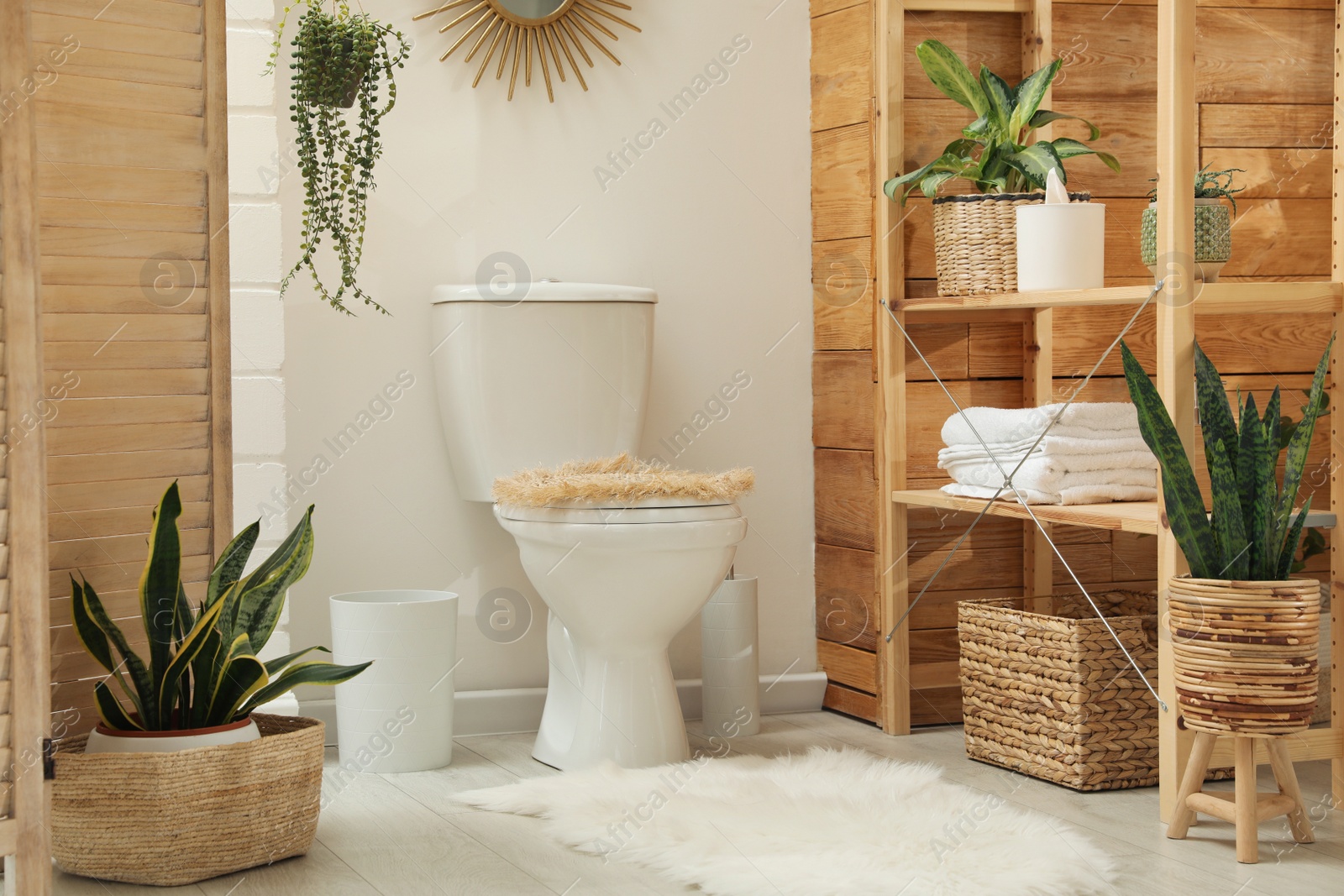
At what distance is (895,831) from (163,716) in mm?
A: 1027

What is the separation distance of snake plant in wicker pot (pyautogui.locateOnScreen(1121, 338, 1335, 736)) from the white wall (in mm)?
1082

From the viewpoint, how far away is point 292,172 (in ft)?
8.21

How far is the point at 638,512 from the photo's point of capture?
7.09ft

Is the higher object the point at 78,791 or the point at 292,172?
the point at 292,172

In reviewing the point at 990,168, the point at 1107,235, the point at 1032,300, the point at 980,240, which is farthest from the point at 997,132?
the point at 1107,235

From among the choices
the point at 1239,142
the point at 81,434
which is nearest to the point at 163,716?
the point at 81,434

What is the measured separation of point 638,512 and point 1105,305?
0.90m

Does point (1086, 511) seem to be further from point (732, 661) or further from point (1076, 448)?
point (732, 661)

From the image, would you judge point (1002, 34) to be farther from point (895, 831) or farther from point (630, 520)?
point (895, 831)

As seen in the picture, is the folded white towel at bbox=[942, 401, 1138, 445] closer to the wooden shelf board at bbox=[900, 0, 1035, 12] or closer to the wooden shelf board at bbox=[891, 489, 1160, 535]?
the wooden shelf board at bbox=[891, 489, 1160, 535]

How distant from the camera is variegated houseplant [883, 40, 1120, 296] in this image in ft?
7.50

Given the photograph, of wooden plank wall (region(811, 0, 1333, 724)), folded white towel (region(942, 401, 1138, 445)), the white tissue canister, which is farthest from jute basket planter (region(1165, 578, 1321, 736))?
wooden plank wall (region(811, 0, 1333, 724))

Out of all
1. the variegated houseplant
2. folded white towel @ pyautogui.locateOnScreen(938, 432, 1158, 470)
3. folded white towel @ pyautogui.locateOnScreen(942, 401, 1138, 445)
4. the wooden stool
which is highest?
the variegated houseplant

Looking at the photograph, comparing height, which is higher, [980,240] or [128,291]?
[980,240]
